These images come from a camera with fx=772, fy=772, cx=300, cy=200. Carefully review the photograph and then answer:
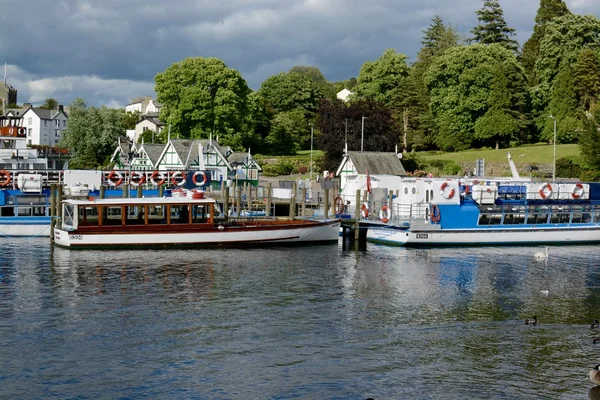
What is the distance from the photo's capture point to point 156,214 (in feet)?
163

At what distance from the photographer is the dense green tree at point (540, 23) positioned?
12888 centimetres

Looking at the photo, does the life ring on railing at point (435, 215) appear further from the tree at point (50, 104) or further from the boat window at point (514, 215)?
the tree at point (50, 104)

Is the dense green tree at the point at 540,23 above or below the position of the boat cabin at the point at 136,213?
above

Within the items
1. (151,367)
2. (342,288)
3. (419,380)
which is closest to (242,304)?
(342,288)

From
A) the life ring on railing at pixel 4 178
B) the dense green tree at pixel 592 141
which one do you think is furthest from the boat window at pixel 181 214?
the dense green tree at pixel 592 141

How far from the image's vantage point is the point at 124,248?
158ft

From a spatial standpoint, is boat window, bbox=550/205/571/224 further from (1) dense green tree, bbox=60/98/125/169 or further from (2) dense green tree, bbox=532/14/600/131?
(1) dense green tree, bbox=60/98/125/169

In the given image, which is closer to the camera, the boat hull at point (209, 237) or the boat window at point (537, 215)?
the boat hull at point (209, 237)

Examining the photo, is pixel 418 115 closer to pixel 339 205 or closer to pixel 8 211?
pixel 339 205

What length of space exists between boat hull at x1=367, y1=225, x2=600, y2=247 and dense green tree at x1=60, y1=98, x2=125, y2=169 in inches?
2694

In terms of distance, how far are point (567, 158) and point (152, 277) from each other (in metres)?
70.4

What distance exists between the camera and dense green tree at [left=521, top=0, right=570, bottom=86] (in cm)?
12888

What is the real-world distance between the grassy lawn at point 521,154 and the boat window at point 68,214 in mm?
66377

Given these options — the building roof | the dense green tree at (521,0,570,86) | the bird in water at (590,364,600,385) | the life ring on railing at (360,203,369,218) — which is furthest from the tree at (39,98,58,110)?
the bird in water at (590,364,600,385)
